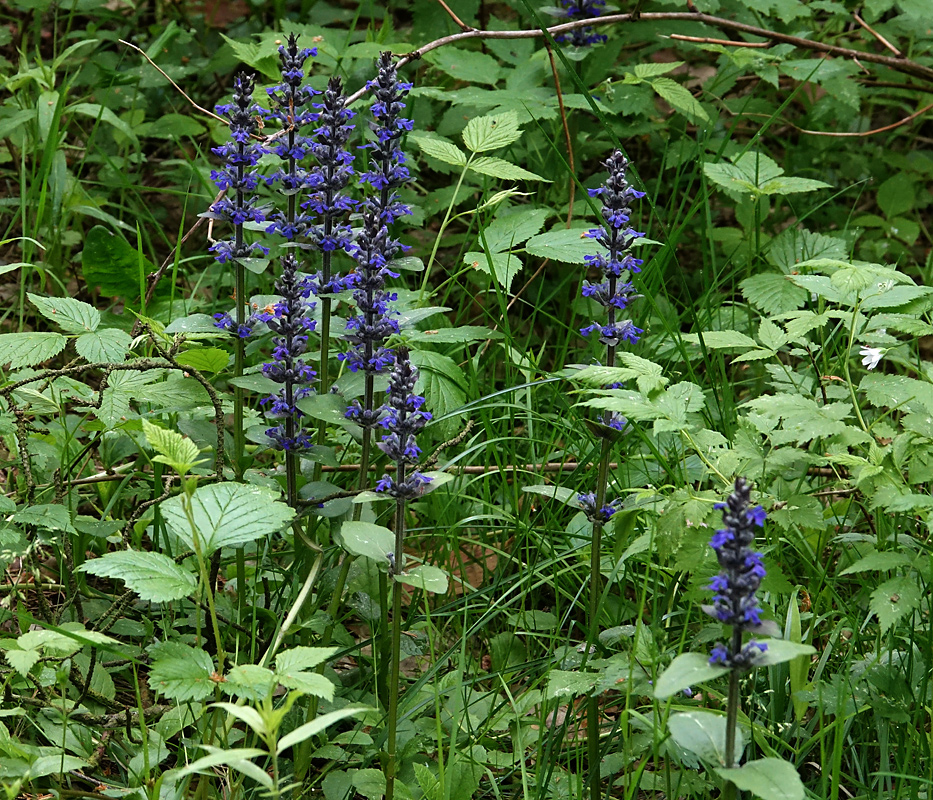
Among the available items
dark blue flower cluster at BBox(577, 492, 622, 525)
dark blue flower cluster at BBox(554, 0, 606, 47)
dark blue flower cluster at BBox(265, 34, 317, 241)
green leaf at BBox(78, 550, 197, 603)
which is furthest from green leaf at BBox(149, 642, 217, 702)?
dark blue flower cluster at BBox(554, 0, 606, 47)

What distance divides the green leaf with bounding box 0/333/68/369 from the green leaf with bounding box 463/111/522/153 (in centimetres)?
126

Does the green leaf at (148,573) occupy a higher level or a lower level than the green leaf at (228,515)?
lower

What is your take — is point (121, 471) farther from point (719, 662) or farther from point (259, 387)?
point (719, 662)

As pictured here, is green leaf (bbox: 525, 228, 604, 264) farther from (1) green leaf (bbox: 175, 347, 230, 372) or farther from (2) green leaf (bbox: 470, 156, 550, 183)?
(1) green leaf (bbox: 175, 347, 230, 372)

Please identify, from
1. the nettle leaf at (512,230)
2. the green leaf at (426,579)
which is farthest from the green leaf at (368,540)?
the nettle leaf at (512,230)

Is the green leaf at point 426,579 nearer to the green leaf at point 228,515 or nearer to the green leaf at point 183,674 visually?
the green leaf at point 228,515

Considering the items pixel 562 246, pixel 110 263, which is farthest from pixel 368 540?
pixel 110 263

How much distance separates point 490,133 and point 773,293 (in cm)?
115

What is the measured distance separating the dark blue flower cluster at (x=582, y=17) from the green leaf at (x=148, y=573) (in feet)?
9.76

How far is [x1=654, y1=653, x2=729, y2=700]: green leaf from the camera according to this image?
1379mm

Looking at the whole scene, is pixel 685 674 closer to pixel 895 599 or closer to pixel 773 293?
pixel 895 599

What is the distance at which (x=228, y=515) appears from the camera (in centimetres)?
188

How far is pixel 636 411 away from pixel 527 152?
7.75ft

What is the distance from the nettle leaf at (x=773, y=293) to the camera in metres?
3.22
